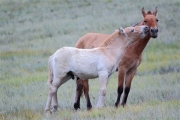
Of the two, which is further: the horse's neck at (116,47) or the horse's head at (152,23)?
the horse's head at (152,23)

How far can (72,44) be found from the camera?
1977 cm

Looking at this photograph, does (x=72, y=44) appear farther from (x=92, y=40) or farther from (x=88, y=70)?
(x=88, y=70)

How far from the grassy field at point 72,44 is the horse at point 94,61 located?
598mm

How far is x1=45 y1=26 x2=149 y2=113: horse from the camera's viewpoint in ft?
27.6

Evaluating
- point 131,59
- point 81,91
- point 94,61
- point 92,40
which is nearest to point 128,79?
point 131,59

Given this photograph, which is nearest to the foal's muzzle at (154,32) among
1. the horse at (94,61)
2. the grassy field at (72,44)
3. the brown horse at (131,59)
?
the brown horse at (131,59)

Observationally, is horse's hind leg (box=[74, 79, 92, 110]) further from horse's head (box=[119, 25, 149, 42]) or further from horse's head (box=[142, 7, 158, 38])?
horse's head (box=[142, 7, 158, 38])

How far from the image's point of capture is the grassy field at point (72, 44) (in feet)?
27.8

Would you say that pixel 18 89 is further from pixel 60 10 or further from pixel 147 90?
pixel 60 10

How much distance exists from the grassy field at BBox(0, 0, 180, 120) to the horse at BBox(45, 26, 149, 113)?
0.60 metres

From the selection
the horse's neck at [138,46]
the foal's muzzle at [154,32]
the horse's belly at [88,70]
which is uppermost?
the foal's muzzle at [154,32]

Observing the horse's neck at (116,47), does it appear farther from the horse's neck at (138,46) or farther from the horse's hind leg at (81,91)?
the horse's hind leg at (81,91)

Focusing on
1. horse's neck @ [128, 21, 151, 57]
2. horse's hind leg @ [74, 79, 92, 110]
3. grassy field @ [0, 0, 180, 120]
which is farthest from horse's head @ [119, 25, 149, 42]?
horse's hind leg @ [74, 79, 92, 110]

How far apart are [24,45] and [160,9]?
1011 cm
